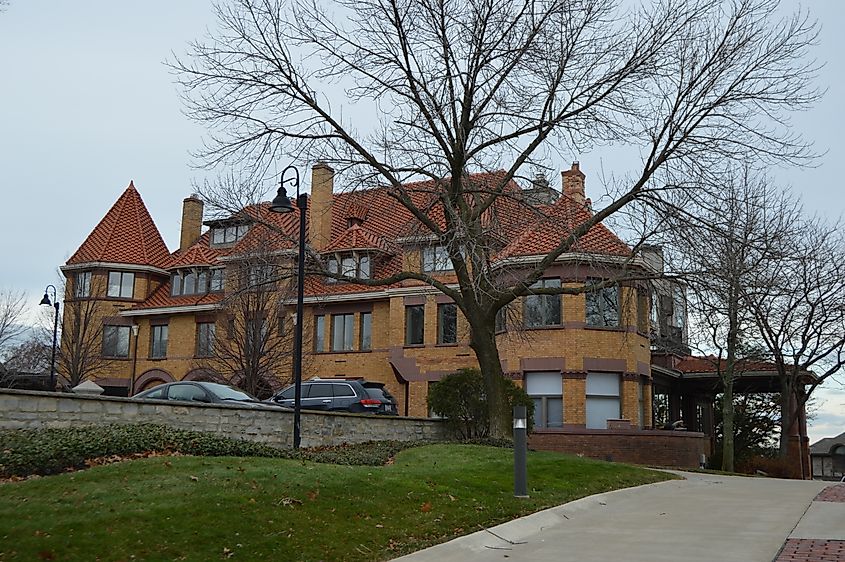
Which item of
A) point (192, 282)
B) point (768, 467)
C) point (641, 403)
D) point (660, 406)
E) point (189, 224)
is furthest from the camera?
point (189, 224)

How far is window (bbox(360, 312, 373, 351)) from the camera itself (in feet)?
132

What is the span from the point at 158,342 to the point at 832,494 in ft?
117

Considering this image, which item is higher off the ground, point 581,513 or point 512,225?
point 512,225

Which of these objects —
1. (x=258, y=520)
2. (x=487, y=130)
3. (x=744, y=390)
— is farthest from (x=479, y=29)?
(x=744, y=390)

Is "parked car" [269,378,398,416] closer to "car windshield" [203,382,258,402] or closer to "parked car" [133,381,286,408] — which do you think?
"car windshield" [203,382,258,402]

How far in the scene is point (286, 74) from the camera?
68.5ft

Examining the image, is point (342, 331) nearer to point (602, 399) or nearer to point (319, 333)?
point (319, 333)

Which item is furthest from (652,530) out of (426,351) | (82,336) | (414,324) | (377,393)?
(82,336)

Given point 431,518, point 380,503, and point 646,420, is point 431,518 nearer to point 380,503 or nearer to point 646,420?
point 380,503

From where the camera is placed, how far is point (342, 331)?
41188 mm

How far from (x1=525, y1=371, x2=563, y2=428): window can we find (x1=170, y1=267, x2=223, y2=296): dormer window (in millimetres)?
17962

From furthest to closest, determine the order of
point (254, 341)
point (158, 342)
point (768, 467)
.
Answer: point (158, 342) < point (768, 467) < point (254, 341)

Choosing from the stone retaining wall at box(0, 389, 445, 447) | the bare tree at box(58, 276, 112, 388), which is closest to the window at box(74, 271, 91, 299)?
the bare tree at box(58, 276, 112, 388)

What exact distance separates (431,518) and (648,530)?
2.93 meters
